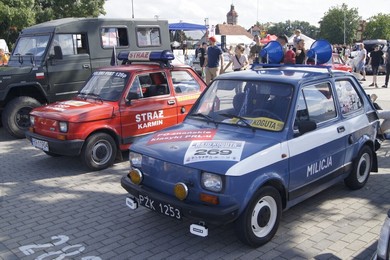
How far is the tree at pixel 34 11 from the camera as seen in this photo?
20734 millimetres

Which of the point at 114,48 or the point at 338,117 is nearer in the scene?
the point at 338,117

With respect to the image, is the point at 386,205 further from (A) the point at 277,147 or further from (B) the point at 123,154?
(B) the point at 123,154

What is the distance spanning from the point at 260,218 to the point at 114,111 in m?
3.60

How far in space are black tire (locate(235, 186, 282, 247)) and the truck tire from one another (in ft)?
22.3

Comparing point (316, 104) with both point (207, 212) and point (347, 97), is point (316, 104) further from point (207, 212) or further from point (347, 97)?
point (207, 212)

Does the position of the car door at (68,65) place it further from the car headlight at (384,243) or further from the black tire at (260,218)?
the car headlight at (384,243)

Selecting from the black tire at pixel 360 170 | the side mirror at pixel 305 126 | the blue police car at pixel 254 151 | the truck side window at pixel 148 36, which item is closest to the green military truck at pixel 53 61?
the truck side window at pixel 148 36

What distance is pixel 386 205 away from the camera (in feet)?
16.3

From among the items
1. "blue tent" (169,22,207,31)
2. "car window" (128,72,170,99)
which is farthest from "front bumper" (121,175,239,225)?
"blue tent" (169,22,207,31)

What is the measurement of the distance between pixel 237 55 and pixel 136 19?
3471mm

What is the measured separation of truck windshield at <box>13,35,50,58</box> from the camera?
918 cm

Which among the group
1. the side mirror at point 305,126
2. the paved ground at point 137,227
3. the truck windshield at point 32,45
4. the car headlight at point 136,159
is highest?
the truck windshield at point 32,45

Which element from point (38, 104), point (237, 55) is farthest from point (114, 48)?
point (237, 55)

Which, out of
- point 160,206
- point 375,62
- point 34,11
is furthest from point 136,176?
point 34,11
